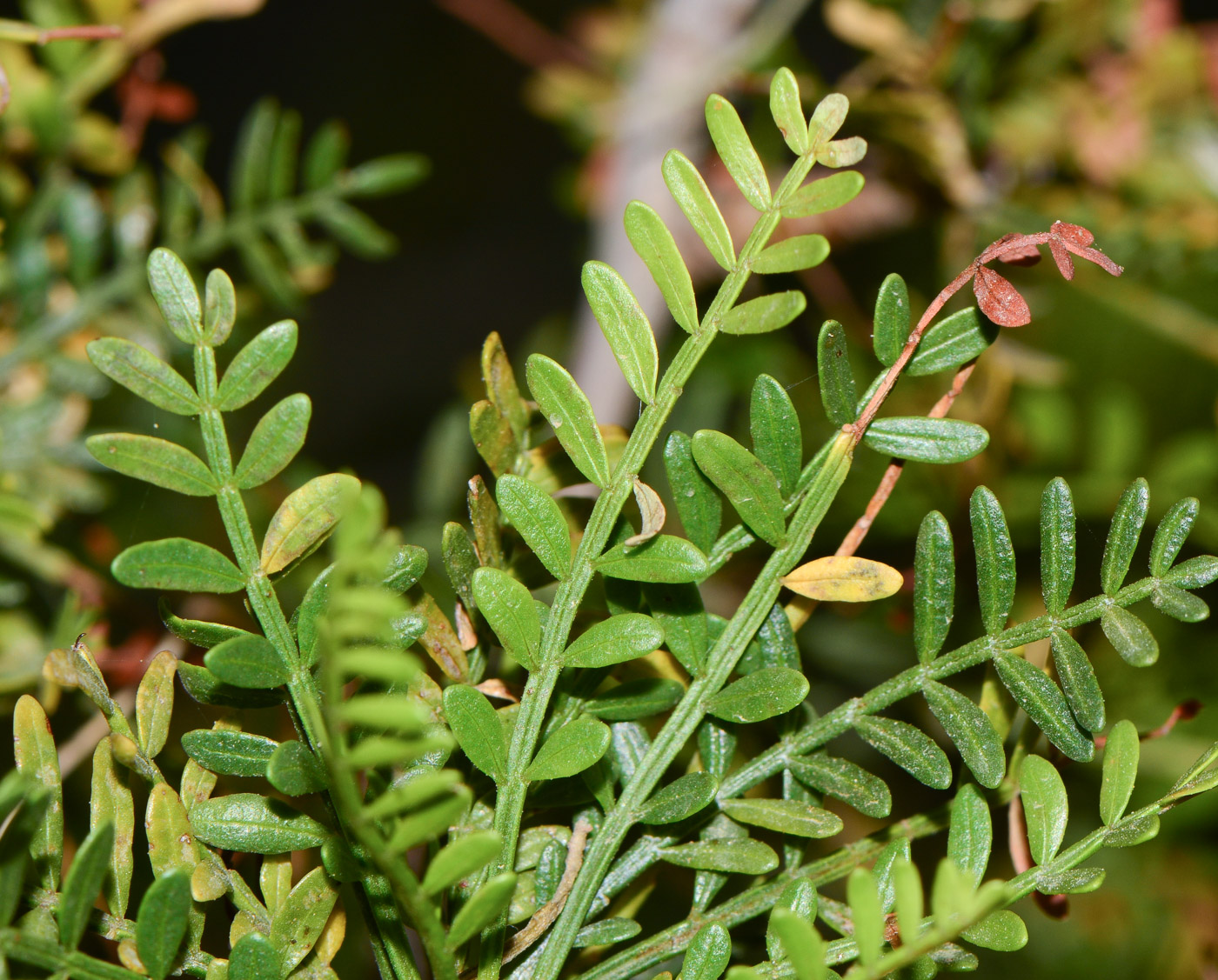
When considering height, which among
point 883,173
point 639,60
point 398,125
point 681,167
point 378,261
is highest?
point 398,125

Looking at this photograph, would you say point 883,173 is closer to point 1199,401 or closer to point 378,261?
point 1199,401

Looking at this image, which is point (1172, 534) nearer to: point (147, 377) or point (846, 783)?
point (846, 783)

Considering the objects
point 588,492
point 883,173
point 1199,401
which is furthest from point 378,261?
point 588,492

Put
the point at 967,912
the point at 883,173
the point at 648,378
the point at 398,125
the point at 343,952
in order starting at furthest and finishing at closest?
the point at 398,125
the point at 883,173
the point at 343,952
the point at 648,378
the point at 967,912

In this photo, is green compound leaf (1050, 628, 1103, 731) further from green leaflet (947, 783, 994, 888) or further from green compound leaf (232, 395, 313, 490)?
green compound leaf (232, 395, 313, 490)

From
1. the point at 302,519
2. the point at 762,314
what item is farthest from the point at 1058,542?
the point at 302,519

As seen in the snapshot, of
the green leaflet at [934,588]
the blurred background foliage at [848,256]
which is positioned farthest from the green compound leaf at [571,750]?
the blurred background foliage at [848,256]
